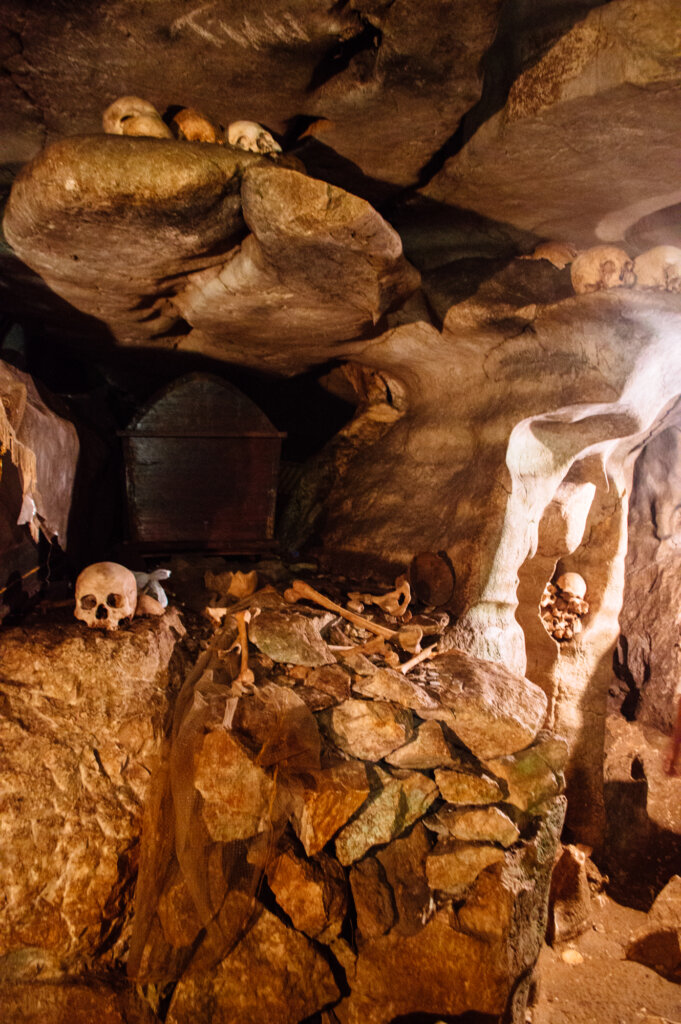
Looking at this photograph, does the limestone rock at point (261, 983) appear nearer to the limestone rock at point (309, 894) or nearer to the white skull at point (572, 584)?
the limestone rock at point (309, 894)

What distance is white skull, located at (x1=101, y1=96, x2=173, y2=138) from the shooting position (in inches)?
104

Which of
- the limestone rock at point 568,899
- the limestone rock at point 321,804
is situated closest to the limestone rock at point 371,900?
the limestone rock at point 321,804

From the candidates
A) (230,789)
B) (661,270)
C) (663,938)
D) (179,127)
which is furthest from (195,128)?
(663,938)

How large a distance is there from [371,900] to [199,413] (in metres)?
3.14

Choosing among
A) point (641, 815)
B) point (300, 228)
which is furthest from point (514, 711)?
point (641, 815)

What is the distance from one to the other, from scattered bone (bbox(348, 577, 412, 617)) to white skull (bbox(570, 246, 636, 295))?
7.35ft

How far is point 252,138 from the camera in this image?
2789 millimetres

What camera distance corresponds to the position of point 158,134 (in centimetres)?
267

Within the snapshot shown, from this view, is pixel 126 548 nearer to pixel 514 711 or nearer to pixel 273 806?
pixel 273 806

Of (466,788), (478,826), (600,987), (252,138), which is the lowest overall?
(600,987)

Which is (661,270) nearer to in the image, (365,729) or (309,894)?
(365,729)

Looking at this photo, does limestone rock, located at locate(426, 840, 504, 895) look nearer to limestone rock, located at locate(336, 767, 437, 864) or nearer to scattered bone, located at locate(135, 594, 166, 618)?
limestone rock, located at locate(336, 767, 437, 864)

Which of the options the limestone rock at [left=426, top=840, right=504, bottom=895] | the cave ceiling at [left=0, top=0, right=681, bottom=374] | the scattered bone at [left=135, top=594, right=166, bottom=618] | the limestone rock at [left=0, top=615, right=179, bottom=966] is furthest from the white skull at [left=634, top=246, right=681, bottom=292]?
the limestone rock at [left=0, top=615, right=179, bottom=966]

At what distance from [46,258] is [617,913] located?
22.0ft
